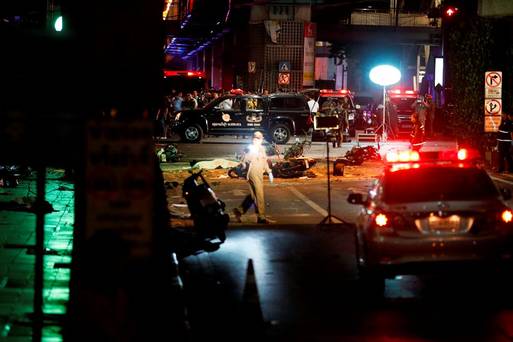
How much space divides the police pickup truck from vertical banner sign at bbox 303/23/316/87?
14834mm

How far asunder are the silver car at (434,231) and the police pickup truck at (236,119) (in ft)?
88.7

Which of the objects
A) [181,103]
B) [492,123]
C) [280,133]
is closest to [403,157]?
[492,123]

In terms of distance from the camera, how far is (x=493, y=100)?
26.0m

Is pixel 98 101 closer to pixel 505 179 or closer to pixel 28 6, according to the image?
pixel 28 6

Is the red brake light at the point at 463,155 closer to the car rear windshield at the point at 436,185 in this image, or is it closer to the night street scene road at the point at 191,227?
the night street scene road at the point at 191,227

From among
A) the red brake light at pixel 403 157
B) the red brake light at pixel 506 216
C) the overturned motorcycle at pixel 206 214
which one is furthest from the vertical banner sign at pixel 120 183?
the overturned motorcycle at pixel 206 214

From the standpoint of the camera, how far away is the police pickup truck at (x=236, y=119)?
38.1 m

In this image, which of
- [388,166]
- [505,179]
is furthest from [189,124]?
[388,166]

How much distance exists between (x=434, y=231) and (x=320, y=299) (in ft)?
5.36

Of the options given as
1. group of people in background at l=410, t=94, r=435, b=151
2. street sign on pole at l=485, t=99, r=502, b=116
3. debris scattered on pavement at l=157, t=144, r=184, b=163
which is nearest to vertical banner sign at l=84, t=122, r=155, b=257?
street sign on pole at l=485, t=99, r=502, b=116

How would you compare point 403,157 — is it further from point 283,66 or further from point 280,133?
point 283,66

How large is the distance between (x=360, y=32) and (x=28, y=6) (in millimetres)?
39147

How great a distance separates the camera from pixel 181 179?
25.5 meters

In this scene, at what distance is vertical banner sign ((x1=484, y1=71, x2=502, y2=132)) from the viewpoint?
1007 inches
